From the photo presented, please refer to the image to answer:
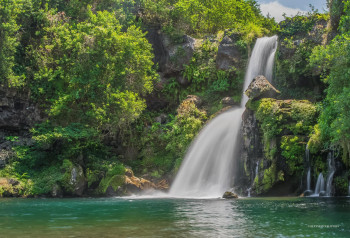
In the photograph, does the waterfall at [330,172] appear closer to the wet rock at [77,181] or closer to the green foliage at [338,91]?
the green foliage at [338,91]

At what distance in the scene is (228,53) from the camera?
30.8 meters

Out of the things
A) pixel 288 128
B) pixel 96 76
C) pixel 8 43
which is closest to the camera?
pixel 288 128

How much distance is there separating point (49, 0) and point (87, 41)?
8.35m

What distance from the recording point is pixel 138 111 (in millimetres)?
27672

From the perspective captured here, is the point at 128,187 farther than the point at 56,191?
Yes

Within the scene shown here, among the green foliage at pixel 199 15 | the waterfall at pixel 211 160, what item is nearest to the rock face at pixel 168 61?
the green foliage at pixel 199 15

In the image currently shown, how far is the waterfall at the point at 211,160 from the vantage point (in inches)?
891

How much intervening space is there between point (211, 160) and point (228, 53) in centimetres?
1088

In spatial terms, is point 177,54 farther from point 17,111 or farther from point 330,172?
point 330,172

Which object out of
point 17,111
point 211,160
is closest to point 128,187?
point 211,160

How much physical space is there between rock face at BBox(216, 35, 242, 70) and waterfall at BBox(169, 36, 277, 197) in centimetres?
538

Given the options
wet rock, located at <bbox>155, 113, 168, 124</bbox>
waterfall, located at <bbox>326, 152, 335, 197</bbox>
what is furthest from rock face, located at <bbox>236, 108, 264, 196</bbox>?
wet rock, located at <bbox>155, 113, 168, 124</bbox>

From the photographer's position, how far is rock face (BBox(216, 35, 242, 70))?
1209 inches

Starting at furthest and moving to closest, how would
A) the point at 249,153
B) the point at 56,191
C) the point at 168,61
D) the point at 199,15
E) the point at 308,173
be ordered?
the point at 199,15 < the point at 168,61 < the point at 56,191 < the point at 249,153 < the point at 308,173
